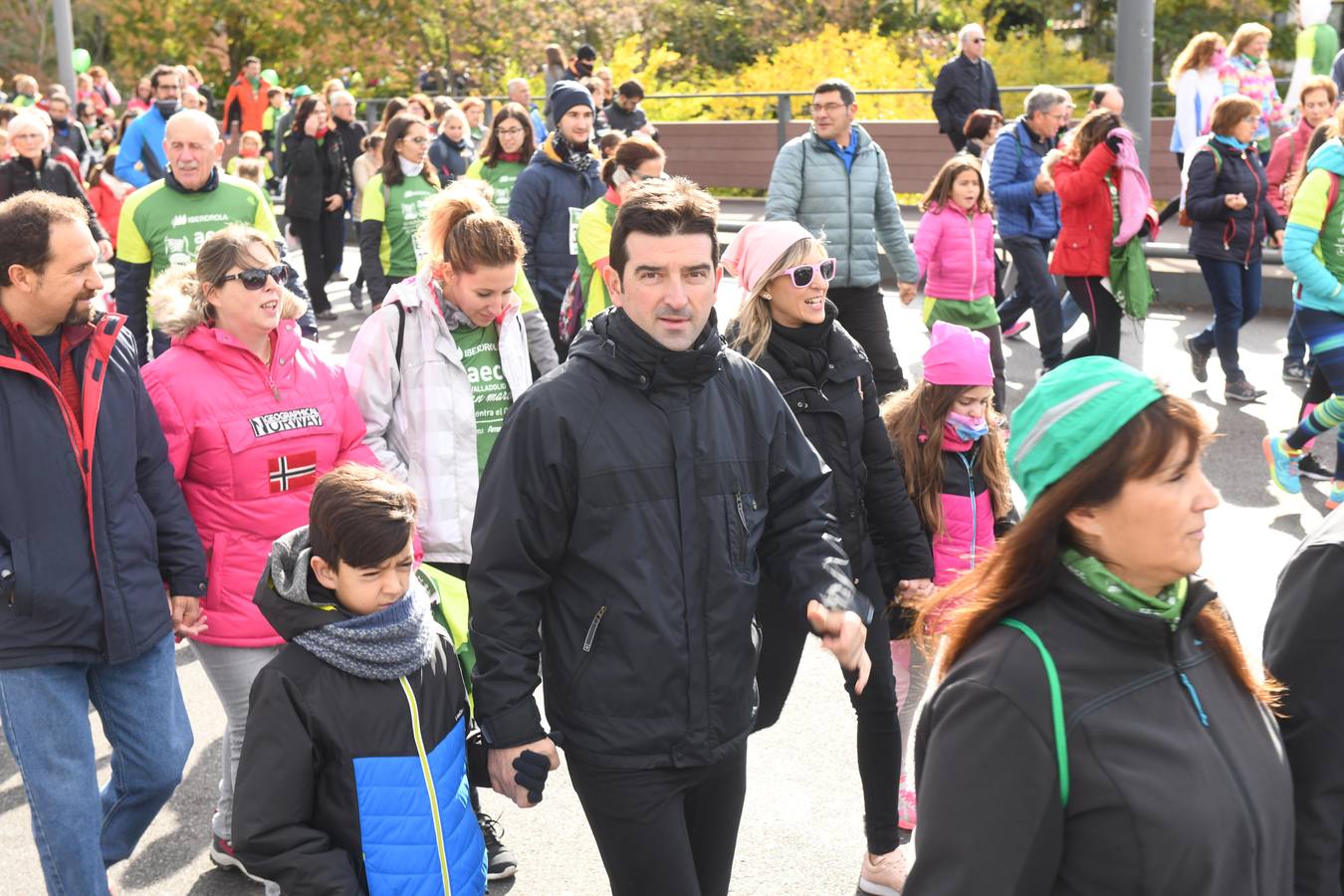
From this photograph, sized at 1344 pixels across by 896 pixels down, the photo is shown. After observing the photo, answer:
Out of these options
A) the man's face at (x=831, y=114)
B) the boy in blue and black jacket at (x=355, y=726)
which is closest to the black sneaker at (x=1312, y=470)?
the man's face at (x=831, y=114)

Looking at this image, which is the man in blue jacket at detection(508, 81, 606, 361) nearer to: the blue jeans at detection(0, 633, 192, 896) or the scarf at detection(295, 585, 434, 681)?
the blue jeans at detection(0, 633, 192, 896)

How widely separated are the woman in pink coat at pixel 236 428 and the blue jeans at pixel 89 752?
0.87 feet

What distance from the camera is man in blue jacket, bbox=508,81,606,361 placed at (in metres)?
8.89

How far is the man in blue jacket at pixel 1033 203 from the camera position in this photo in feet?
36.2

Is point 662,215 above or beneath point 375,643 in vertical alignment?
above

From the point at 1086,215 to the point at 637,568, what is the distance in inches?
307

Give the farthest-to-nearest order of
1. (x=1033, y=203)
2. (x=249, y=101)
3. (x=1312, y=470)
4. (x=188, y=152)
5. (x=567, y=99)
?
(x=249, y=101) < (x=1033, y=203) < (x=567, y=99) < (x=1312, y=470) < (x=188, y=152)

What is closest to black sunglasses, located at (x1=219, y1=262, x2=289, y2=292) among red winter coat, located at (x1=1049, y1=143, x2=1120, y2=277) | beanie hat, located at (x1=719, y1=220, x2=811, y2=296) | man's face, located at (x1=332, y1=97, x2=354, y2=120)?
beanie hat, located at (x1=719, y1=220, x2=811, y2=296)

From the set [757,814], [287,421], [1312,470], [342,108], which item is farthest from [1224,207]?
[342,108]

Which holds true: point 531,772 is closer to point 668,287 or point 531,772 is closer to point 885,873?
point 668,287

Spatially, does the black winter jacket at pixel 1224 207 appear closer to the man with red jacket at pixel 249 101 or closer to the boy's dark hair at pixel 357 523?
the boy's dark hair at pixel 357 523

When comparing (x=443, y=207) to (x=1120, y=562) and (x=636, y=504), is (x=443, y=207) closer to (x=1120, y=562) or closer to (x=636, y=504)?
(x=636, y=504)

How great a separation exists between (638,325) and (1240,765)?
158 cm

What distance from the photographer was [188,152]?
687cm
